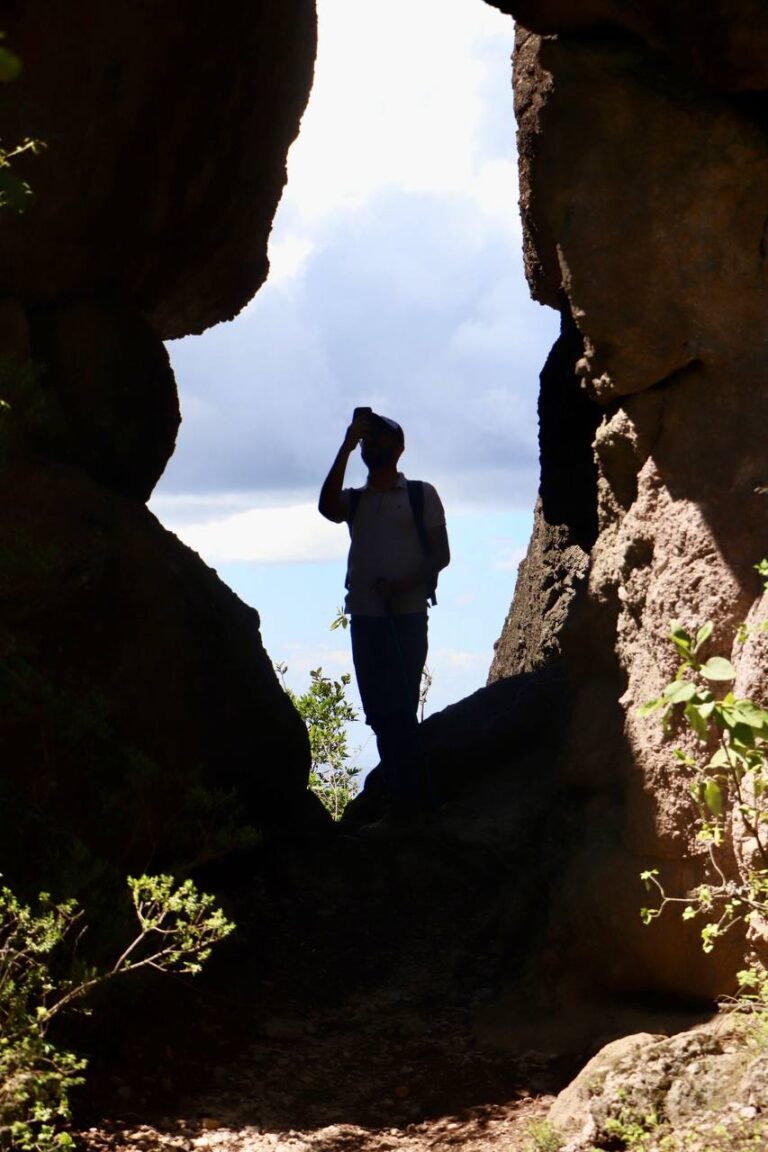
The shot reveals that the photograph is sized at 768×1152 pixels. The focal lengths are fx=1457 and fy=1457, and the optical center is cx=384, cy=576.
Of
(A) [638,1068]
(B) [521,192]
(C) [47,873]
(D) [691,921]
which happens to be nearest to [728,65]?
(B) [521,192]

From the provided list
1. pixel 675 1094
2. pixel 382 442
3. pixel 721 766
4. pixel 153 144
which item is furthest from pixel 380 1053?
pixel 153 144

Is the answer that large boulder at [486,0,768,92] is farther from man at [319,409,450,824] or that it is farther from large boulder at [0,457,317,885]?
large boulder at [0,457,317,885]

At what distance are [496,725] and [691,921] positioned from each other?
3.33 m

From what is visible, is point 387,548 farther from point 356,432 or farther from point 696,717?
point 696,717

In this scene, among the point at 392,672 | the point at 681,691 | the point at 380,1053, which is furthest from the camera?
the point at 392,672

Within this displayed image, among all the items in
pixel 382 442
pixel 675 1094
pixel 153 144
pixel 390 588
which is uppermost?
pixel 153 144

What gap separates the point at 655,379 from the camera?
5422 mm

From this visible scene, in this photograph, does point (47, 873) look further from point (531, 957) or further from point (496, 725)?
point (496, 725)

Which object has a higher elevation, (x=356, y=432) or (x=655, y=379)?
(x=356, y=432)

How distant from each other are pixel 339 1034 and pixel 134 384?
11.1 ft

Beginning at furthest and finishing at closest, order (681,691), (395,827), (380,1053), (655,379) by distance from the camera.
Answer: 1. (395,827)
2. (380,1053)
3. (655,379)
4. (681,691)

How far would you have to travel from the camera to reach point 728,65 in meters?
5.13

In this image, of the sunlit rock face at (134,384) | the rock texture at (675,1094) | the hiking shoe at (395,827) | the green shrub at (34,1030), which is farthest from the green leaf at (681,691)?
the hiking shoe at (395,827)

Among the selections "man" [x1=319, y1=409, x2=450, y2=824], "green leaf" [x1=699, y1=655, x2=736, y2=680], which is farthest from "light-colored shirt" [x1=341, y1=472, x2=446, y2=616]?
"green leaf" [x1=699, y1=655, x2=736, y2=680]
